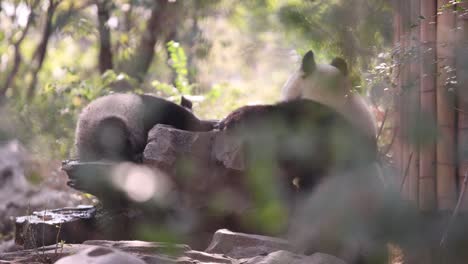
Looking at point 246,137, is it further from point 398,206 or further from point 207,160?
point 207,160

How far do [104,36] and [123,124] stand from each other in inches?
210

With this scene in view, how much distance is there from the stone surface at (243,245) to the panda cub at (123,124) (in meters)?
1.22

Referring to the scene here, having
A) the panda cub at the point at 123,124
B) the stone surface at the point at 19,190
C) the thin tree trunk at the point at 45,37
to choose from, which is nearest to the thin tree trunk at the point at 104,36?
the thin tree trunk at the point at 45,37

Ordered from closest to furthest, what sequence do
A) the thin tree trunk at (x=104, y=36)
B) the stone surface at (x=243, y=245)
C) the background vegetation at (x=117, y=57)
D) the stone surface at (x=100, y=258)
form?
the stone surface at (x=100, y=258) < the stone surface at (x=243, y=245) < the background vegetation at (x=117, y=57) < the thin tree trunk at (x=104, y=36)

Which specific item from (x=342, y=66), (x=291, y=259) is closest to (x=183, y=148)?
(x=291, y=259)

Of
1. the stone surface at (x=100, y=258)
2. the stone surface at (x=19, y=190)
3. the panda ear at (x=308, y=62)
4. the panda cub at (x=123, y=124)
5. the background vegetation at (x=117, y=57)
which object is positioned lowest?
the stone surface at (x=100, y=258)

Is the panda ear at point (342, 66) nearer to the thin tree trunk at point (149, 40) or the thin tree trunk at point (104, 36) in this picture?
the thin tree trunk at point (104, 36)

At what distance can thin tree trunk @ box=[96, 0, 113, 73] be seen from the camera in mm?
9602

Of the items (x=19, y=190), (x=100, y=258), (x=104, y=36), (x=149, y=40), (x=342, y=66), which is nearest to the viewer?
(x=342, y=66)

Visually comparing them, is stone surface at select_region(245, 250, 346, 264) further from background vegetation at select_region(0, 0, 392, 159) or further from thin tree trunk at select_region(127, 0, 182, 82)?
thin tree trunk at select_region(127, 0, 182, 82)

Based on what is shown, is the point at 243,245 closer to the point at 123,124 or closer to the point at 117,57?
the point at 123,124

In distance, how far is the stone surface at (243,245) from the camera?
368cm

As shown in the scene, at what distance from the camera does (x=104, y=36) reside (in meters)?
9.96

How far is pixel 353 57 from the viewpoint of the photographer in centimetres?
150
